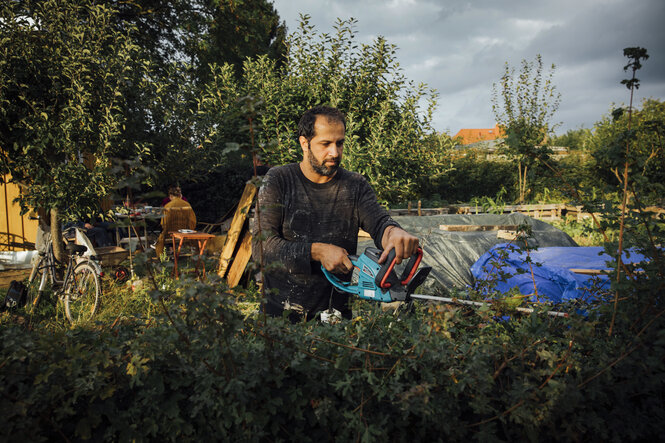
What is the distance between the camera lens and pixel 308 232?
7.47 ft

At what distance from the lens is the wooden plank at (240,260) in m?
6.02

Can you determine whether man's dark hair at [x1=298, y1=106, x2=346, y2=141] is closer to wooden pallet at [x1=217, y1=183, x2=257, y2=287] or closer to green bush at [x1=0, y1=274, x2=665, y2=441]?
green bush at [x1=0, y1=274, x2=665, y2=441]

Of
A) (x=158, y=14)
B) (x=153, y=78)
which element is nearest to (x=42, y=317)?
(x=153, y=78)

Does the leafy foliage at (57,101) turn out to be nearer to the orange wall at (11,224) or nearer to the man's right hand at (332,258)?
the orange wall at (11,224)

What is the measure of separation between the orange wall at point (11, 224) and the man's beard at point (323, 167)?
8.57 meters

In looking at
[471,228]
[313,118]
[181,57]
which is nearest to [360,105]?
[471,228]

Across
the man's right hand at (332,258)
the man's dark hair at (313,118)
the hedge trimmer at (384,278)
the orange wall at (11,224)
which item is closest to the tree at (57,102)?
the orange wall at (11,224)

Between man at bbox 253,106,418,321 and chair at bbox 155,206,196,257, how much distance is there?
5.73 m

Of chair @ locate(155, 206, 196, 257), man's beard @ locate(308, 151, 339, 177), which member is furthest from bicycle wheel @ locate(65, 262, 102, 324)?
man's beard @ locate(308, 151, 339, 177)

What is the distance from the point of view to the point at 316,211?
7.55 ft

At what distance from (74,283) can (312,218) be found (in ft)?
15.4

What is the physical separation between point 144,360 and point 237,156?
11.2m

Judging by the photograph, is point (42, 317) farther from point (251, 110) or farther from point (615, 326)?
point (615, 326)

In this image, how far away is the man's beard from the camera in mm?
Answer: 2221
